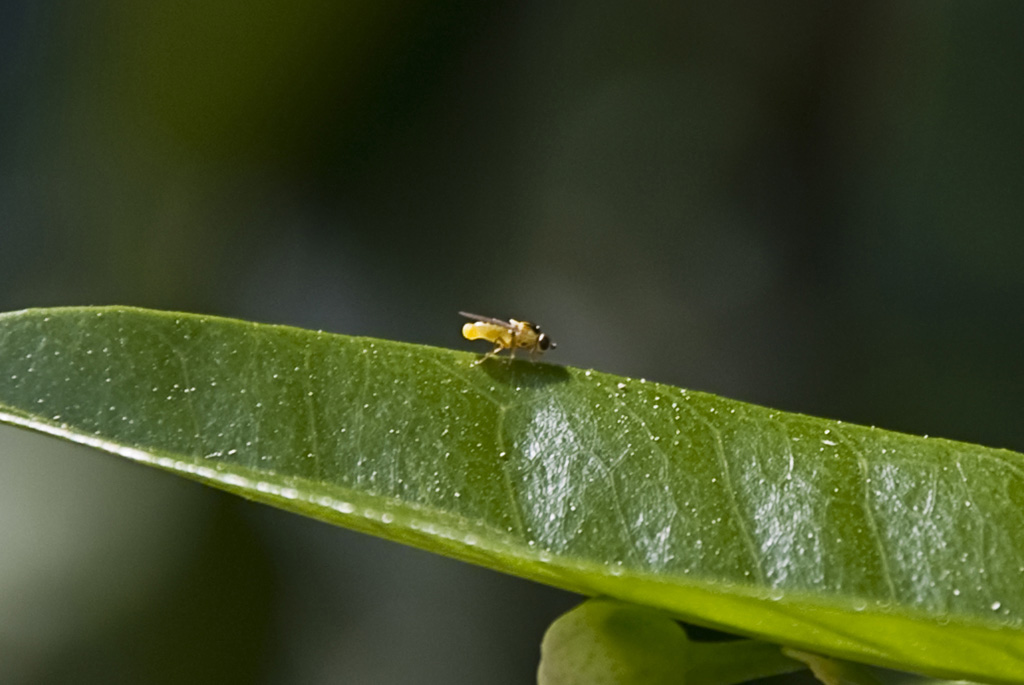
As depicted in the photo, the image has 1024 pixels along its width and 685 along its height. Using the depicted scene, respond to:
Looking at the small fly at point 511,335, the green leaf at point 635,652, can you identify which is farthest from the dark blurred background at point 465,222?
the green leaf at point 635,652

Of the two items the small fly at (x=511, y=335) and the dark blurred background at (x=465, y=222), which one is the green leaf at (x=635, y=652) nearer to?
the small fly at (x=511, y=335)

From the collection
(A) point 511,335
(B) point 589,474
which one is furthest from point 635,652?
(A) point 511,335

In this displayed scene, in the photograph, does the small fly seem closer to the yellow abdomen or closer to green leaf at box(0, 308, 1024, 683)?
the yellow abdomen

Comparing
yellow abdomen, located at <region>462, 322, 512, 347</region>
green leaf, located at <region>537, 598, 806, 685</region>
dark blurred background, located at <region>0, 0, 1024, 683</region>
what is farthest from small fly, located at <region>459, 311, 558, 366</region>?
dark blurred background, located at <region>0, 0, 1024, 683</region>

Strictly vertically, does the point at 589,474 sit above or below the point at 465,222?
above

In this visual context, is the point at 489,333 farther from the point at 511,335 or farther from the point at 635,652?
the point at 635,652

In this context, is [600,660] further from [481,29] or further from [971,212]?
[481,29]
